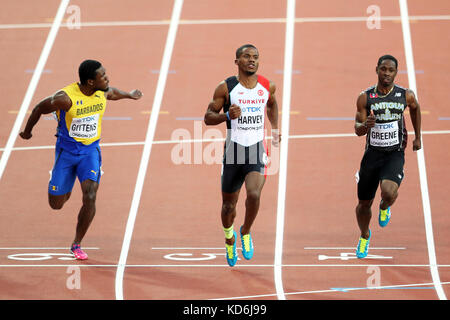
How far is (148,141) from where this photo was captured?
15.0m

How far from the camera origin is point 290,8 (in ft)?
62.3

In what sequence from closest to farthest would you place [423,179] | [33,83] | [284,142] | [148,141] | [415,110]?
1. [415,110]
2. [423,179]
3. [284,142]
4. [148,141]
5. [33,83]

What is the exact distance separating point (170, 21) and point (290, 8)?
2328mm

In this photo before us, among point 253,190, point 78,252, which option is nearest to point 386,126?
point 253,190

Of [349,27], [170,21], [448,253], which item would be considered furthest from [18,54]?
[448,253]

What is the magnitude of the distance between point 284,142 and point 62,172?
15.9 ft

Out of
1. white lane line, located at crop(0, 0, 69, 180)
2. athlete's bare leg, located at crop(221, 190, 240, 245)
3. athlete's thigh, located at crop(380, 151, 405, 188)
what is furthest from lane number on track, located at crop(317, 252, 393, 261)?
white lane line, located at crop(0, 0, 69, 180)

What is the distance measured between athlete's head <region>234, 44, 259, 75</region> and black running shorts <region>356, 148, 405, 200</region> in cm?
170

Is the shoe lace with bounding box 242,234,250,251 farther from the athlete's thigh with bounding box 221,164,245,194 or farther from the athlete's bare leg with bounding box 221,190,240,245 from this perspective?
the athlete's thigh with bounding box 221,164,245,194

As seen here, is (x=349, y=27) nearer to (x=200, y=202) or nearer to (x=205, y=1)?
(x=205, y=1)

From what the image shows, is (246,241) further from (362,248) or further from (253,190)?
(362,248)

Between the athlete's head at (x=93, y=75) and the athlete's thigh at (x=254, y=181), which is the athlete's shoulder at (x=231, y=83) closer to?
the athlete's thigh at (x=254, y=181)

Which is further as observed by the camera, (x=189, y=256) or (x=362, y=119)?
(x=189, y=256)

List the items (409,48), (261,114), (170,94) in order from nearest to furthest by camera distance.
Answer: (261,114), (170,94), (409,48)
